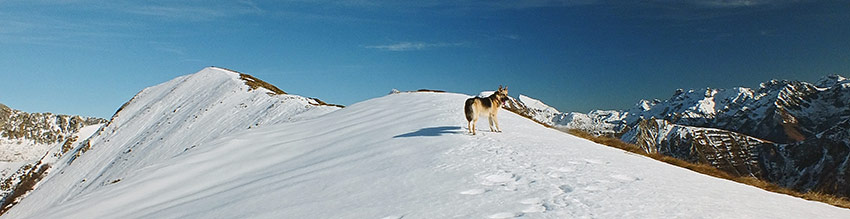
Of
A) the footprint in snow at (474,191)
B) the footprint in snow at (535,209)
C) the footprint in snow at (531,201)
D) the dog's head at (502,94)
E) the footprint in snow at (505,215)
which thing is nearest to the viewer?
the footprint in snow at (505,215)

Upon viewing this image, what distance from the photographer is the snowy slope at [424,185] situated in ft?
21.8

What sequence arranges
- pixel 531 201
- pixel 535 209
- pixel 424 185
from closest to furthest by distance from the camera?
pixel 535 209, pixel 531 201, pixel 424 185

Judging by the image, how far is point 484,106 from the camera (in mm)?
14234

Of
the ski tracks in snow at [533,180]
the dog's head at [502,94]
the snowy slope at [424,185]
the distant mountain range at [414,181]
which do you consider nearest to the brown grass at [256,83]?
the distant mountain range at [414,181]

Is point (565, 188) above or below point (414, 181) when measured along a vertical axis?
below

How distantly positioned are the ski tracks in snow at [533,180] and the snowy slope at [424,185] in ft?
0.08


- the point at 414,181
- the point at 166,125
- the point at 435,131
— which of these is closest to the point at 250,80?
the point at 166,125

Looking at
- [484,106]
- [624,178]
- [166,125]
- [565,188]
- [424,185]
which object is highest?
[166,125]

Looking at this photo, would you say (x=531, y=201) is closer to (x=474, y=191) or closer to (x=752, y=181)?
(x=474, y=191)

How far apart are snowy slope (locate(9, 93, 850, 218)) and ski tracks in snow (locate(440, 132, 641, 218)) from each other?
0.02m

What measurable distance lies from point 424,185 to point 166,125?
3686 inches

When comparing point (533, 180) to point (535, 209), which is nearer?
point (535, 209)

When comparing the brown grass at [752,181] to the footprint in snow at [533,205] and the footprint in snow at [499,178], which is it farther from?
the footprint in snow at [533,205]

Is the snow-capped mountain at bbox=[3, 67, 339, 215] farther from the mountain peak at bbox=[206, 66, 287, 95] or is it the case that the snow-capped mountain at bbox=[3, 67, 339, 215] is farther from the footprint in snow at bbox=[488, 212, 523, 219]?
the footprint in snow at bbox=[488, 212, 523, 219]
